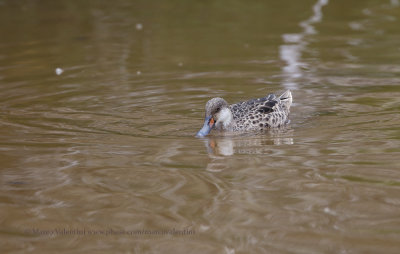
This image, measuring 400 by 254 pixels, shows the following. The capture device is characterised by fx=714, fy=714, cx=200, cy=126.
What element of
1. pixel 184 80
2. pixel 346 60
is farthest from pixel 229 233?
pixel 346 60

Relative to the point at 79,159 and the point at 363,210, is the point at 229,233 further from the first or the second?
the point at 79,159

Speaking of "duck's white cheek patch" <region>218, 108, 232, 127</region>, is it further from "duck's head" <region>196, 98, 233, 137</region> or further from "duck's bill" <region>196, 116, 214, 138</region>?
"duck's bill" <region>196, 116, 214, 138</region>

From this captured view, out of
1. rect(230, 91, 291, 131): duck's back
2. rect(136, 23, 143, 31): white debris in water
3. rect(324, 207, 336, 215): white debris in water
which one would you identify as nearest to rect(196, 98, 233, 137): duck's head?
rect(230, 91, 291, 131): duck's back

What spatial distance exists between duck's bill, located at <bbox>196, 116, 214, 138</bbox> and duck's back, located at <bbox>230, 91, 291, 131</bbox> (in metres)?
0.35

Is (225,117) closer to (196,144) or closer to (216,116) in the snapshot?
(216,116)

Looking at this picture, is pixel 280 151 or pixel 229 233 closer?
pixel 229 233

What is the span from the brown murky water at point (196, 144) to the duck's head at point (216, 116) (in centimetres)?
13

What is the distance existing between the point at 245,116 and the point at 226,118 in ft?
0.66

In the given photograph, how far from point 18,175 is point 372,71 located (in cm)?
535

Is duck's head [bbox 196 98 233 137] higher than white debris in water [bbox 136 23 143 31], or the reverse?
white debris in water [bbox 136 23 143 31]

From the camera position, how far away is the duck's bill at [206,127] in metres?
7.16

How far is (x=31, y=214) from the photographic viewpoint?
5.16 m

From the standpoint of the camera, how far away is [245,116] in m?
7.50

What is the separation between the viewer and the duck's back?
7.48 metres
